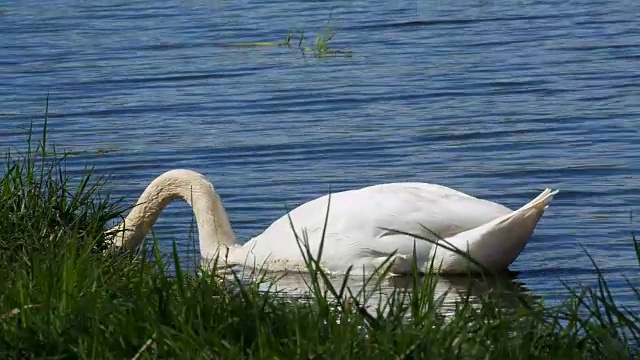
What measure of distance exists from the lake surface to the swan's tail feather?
0.17 meters

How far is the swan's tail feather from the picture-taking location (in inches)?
316

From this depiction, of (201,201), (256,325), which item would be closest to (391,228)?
(201,201)

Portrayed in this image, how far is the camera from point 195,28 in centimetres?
1767

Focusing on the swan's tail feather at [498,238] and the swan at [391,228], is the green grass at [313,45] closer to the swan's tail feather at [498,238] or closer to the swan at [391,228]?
the swan at [391,228]

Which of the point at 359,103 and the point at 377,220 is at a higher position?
the point at 359,103

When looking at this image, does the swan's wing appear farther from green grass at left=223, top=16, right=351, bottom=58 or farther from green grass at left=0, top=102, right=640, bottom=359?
green grass at left=223, top=16, right=351, bottom=58

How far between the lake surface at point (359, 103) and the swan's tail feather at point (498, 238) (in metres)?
0.17

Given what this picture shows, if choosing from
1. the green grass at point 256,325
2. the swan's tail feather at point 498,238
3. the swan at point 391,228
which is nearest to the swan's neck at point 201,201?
the swan at point 391,228

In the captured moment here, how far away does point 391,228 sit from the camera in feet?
27.2

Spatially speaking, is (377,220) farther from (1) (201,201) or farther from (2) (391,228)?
(1) (201,201)

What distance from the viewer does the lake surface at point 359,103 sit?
992cm

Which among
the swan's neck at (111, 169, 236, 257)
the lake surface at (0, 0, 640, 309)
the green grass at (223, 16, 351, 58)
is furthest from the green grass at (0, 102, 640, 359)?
the green grass at (223, 16, 351, 58)

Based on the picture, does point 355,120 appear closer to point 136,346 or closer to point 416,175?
point 416,175

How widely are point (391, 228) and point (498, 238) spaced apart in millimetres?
560
